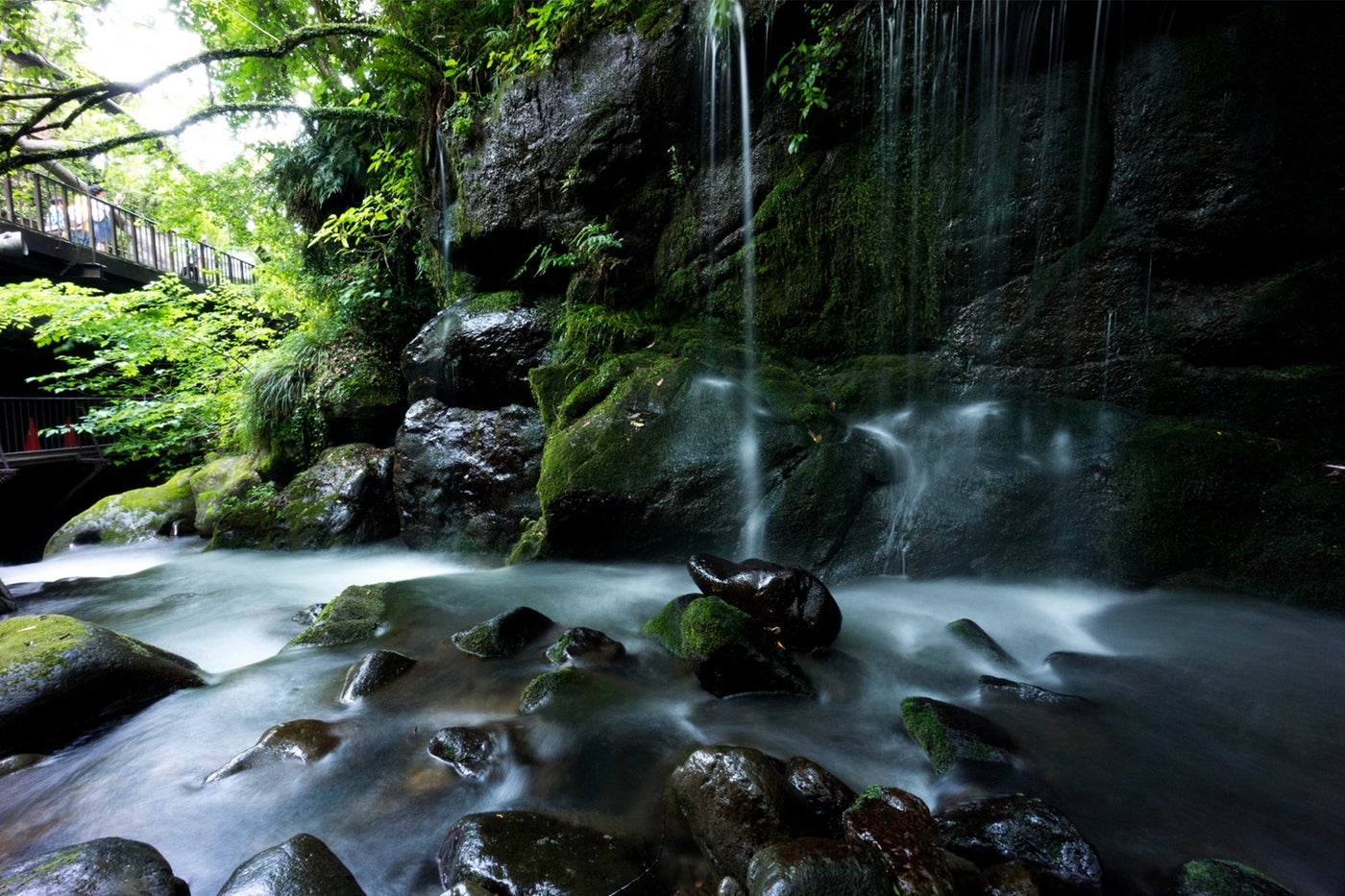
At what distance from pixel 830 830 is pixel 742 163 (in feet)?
20.5

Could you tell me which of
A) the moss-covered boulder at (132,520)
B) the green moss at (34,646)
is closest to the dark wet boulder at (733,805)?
the green moss at (34,646)

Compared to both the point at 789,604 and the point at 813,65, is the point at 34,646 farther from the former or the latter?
the point at 813,65

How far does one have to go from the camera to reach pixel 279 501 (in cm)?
774

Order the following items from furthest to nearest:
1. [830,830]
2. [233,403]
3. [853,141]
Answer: [233,403] < [853,141] < [830,830]

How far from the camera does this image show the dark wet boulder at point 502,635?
3.60m

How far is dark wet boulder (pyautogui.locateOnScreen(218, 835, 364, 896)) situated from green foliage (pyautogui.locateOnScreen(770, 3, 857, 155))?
6.39 meters

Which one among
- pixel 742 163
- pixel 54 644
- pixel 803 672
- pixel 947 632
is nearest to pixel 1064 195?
pixel 742 163

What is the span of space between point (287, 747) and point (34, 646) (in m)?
1.61

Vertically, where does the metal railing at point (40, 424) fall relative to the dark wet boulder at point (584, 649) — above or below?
above

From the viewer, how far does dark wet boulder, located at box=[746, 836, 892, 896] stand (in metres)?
1.55

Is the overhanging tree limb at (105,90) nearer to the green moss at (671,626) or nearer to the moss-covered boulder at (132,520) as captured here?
the moss-covered boulder at (132,520)

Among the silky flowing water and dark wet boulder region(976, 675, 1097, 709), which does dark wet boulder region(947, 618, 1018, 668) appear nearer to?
the silky flowing water

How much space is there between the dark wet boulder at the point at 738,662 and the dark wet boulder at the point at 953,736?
56cm

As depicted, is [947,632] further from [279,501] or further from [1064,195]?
[279,501]
